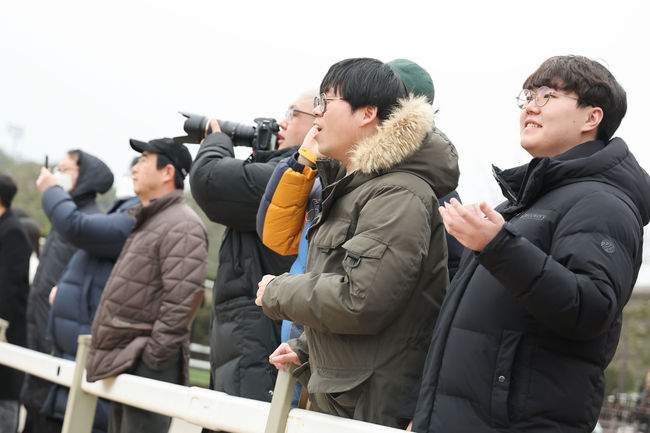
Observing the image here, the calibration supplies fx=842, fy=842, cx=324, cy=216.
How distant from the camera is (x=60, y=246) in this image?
18.5ft

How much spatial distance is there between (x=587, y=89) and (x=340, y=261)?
821 mm

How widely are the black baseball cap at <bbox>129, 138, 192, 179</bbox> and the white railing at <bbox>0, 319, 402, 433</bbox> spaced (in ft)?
3.96

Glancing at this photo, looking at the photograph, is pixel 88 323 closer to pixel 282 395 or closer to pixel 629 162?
pixel 282 395

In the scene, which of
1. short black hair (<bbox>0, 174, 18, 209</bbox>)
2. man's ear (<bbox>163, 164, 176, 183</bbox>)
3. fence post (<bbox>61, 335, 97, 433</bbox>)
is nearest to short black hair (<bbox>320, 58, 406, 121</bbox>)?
fence post (<bbox>61, 335, 97, 433</bbox>)

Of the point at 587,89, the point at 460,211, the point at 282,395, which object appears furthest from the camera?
the point at 282,395

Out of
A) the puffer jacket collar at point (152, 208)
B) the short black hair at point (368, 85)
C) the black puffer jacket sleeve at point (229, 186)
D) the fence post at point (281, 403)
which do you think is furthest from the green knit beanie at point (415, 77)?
the puffer jacket collar at point (152, 208)

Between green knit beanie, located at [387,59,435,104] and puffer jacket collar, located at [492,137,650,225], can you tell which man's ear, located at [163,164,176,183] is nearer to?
green knit beanie, located at [387,59,435,104]

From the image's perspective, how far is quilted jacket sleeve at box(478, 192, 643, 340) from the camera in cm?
181

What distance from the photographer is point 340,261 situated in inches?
94.3

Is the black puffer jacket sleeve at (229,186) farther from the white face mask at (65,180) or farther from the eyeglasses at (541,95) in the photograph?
the white face mask at (65,180)

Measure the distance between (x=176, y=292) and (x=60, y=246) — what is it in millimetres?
1894

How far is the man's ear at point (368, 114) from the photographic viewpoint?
8.61ft

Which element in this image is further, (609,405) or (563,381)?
(609,405)

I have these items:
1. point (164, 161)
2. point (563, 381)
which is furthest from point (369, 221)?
point (164, 161)
